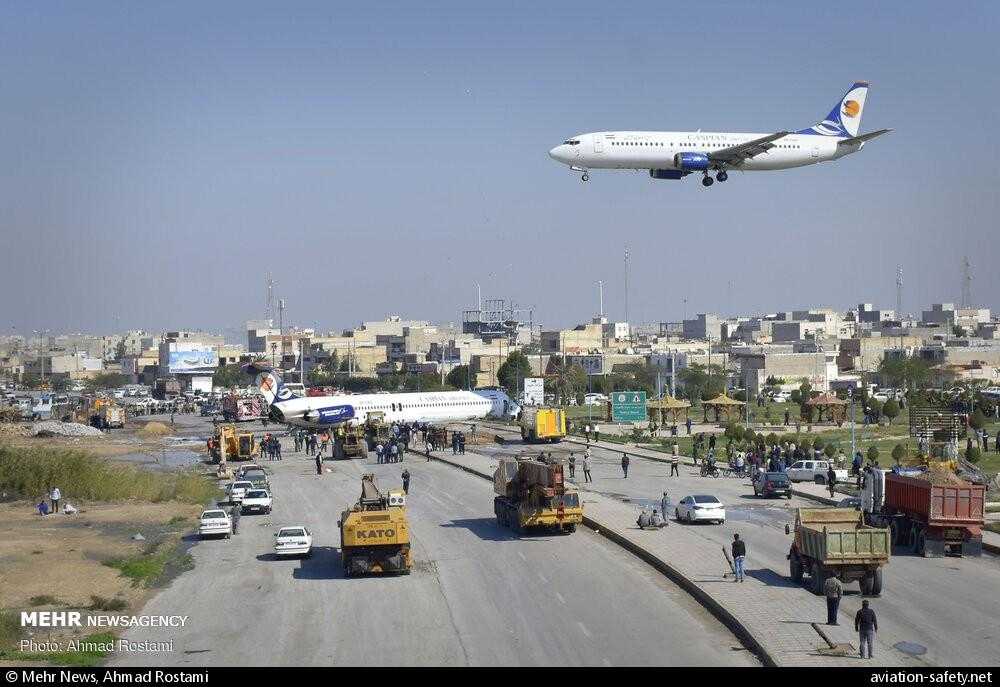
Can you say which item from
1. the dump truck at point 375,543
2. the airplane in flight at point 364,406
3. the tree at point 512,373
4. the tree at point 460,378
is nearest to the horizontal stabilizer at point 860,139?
the airplane in flight at point 364,406

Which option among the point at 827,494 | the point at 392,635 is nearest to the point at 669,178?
the point at 827,494

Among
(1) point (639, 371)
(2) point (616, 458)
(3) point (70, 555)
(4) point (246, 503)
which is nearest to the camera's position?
(3) point (70, 555)

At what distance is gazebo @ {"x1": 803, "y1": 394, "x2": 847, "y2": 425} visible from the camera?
85.4 meters

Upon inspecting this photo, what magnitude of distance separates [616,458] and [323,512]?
82.5ft

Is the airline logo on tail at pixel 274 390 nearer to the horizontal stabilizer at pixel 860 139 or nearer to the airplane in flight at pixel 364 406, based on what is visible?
the airplane in flight at pixel 364 406

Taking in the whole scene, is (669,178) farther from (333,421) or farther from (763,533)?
(763,533)

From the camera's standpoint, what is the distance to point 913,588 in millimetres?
27016

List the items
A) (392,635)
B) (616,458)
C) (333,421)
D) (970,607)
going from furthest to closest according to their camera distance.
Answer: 1. (333,421)
2. (616,458)
3. (970,607)
4. (392,635)

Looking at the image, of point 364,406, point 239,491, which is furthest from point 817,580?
point 364,406

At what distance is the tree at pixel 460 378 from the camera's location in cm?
14938

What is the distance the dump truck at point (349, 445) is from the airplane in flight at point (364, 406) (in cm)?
1047

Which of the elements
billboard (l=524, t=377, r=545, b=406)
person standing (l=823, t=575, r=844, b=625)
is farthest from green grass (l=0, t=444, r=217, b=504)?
billboard (l=524, t=377, r=545, b=406)

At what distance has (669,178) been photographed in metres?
65.8

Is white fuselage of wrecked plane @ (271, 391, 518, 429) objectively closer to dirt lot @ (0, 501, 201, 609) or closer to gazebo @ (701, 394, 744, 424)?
gazebo @ (701, 394, 744, 424)
